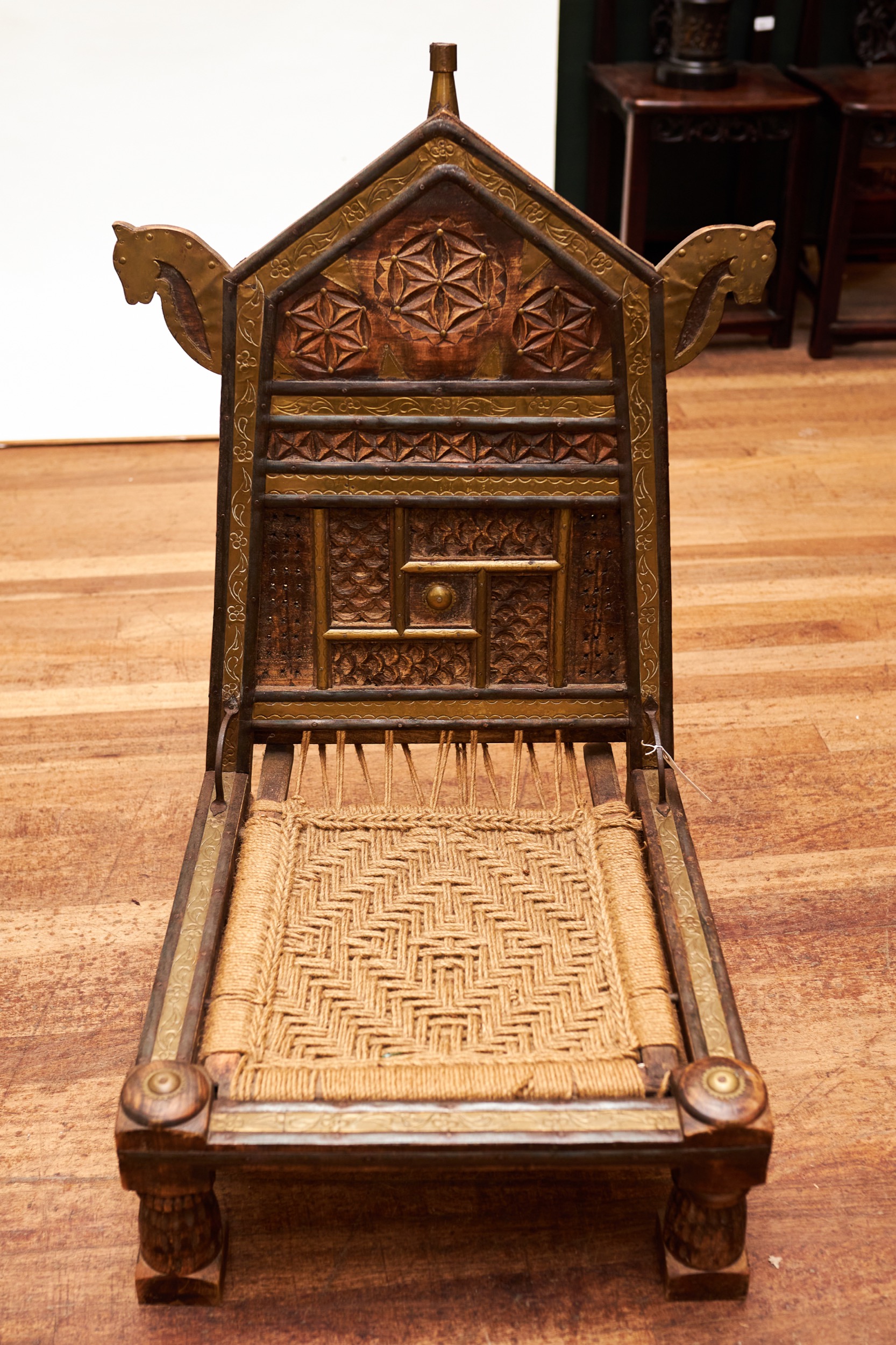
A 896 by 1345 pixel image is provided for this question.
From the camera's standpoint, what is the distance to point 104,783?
2275 mm

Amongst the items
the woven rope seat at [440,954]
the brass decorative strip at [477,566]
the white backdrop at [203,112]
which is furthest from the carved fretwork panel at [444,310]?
the white backdrop at [203,112]

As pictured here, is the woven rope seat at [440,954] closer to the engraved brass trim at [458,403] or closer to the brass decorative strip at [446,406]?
the engraved brass trim at [458,403]

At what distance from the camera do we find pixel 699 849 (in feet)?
6.97

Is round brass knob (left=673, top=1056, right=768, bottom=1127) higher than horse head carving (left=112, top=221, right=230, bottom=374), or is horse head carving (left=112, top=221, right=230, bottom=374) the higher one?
horse head carving (left=112, top=221, right=230, bottom=374)

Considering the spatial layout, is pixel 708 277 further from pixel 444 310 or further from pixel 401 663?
pixel 401 663

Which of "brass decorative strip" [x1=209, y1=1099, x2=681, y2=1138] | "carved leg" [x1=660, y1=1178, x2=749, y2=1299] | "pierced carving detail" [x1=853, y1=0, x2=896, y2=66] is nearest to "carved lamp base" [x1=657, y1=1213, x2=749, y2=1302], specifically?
"carved leg" [x1=660, y1=1178, x2=749, y2=1299]

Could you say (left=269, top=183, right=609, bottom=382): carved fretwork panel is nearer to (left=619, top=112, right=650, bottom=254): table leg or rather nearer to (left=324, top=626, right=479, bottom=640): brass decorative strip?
(left=324, top=626, right=479, bottom=640): brass decorative strip

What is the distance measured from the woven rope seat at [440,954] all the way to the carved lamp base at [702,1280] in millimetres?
254

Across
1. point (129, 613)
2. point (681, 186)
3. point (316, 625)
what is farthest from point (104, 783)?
point (681, 186)

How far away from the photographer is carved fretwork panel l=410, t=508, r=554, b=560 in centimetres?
165

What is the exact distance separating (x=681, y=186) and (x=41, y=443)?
2.13 m

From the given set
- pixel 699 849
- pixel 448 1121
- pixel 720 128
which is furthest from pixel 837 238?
pixel 448 1121

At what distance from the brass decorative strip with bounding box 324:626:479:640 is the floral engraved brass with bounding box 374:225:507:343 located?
1.21 feet

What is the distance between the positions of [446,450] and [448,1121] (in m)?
0.77
